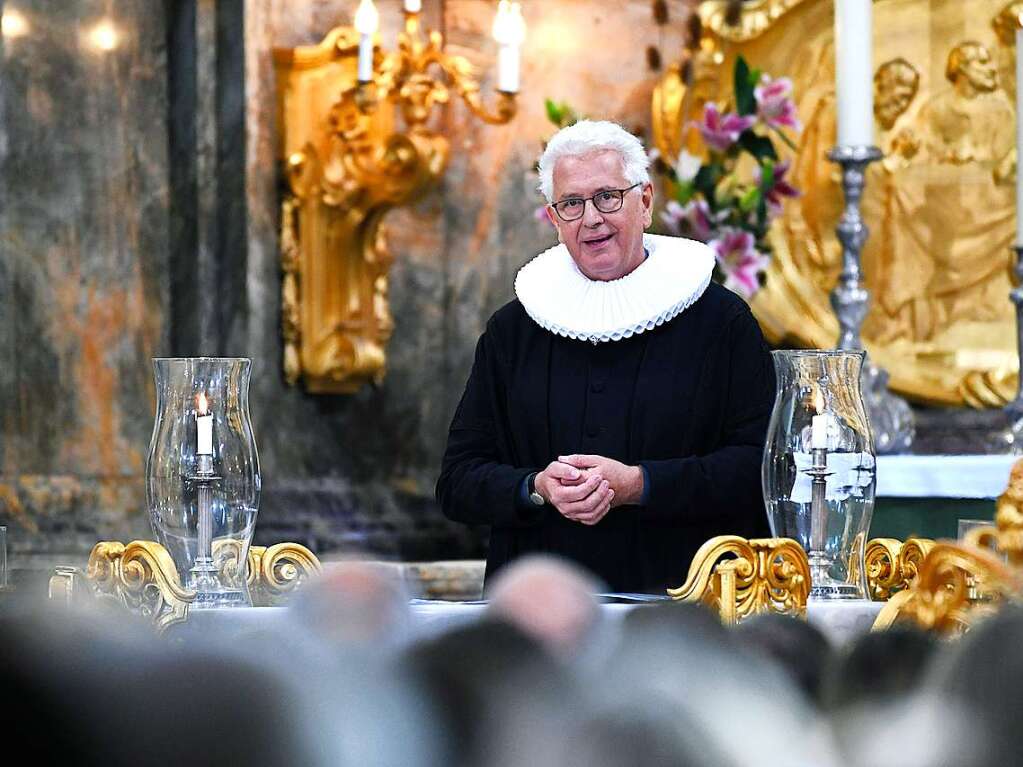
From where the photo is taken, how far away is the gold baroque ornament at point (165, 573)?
1849mm

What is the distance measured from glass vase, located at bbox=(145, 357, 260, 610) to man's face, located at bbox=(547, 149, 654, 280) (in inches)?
31.3

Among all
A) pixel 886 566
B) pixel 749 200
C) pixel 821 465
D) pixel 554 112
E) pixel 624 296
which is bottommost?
pixel 886 566

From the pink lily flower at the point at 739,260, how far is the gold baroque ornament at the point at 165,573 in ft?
9.02

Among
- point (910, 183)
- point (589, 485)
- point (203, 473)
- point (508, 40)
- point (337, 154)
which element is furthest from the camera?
point (910, 183)

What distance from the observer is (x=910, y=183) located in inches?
216

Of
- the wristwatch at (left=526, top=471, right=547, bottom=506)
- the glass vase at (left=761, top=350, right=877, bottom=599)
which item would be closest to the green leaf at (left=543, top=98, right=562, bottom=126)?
the wristwatch at (left=526, top=471, right=547, bottom=506)

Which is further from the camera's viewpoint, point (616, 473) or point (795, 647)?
point (616, 473)

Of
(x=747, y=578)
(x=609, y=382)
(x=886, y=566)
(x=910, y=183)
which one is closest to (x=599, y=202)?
(x=609, y=382)

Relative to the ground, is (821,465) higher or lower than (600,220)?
lower

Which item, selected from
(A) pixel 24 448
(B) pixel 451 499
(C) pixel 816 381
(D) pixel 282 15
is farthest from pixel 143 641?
(D) pixel 282 15

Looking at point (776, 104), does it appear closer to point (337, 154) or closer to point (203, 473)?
point (337, 154)

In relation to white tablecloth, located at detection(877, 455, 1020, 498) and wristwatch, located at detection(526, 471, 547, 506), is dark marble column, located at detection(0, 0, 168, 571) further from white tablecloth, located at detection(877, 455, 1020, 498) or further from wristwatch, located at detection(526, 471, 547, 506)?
wristwatch, located at detection(526, 471, 547, 506)

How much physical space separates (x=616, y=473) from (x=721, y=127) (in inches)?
99.1

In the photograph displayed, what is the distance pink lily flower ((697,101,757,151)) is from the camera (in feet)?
15.8
